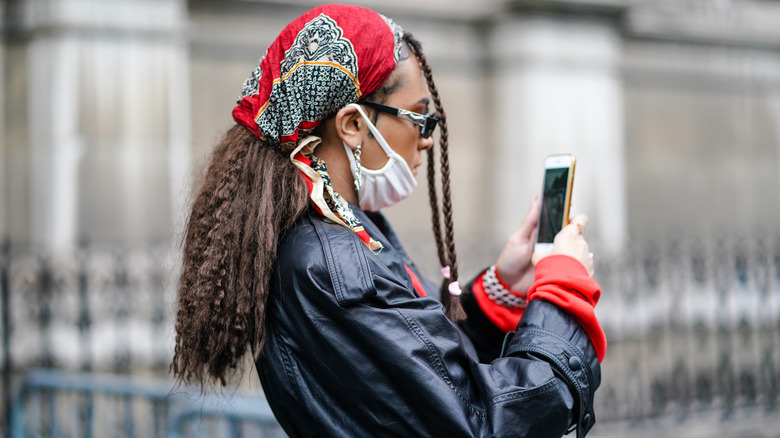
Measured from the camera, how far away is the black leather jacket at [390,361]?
1675mm

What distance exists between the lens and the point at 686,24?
35.5 ft

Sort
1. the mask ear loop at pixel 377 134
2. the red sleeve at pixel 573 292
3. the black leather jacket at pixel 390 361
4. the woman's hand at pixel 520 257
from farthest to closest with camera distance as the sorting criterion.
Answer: the woman's hand at pixel 520 257 → the mask ear loop at pixel 377 134 → the red sleeve at pixel 573 292 → the black leather jacket at pixel 390 361

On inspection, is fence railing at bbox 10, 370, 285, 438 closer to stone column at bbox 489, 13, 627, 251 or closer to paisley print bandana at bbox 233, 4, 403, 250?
paisley print bandana at bbox 233, 4, 403, 250

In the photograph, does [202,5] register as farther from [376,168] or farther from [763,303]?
[376,168]

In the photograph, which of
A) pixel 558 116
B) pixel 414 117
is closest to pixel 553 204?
pixel 414 117

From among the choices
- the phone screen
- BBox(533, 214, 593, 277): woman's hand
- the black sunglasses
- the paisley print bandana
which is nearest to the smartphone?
the phone screen

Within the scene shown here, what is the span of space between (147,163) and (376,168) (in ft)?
18.3

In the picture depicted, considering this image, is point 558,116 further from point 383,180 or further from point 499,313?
point 383,180

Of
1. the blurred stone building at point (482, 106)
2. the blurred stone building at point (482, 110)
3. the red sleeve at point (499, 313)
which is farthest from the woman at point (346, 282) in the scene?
the blurred stone building at point (482, 106)

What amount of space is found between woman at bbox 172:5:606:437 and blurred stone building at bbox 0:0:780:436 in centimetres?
296

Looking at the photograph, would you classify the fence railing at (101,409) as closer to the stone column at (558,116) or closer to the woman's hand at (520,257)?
the woman's hand at (520,257)

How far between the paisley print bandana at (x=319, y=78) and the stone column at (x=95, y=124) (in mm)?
5041

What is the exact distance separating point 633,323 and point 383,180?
6204mm

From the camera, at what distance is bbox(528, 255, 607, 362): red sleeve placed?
1.83 meters
